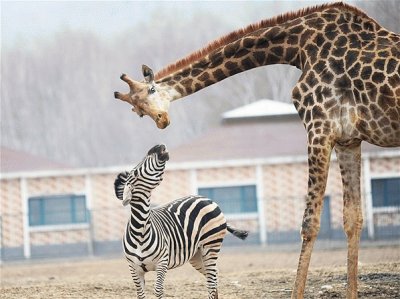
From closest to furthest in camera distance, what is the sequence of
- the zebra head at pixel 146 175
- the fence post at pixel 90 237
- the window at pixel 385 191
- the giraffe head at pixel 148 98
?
the giraffe head at pixel 148 98
the zebra head at pixel 146 175
the fence post at pixel 90 237
the window at pixel 385 191

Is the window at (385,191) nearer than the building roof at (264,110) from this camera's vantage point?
Yes

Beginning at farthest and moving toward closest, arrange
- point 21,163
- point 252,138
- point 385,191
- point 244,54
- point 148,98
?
1. point 252,138
2. point 21,163
3. point 385,191
4. point 244,54
5. point 148,98

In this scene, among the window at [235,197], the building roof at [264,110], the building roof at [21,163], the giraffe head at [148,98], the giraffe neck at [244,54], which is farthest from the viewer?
the building roof at [264,110]

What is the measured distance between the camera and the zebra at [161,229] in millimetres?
8469

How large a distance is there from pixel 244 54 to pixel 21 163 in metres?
24.5

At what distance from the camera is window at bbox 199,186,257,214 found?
2770cm

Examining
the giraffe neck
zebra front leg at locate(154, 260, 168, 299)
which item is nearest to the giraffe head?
the giraffe neck

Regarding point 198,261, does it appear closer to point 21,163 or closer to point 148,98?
point 148,98

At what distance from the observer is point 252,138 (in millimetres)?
33594

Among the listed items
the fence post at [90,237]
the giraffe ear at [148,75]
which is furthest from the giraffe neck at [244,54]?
the fence post at [90,237]

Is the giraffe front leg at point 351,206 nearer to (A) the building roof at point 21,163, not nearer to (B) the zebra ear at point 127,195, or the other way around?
(B) the zebra ear at point 127,195

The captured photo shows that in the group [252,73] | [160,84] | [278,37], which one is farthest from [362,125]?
[252,73]

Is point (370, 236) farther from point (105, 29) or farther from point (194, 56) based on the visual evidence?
point (105, 29)

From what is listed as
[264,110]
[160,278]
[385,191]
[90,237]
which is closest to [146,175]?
[160,278]
